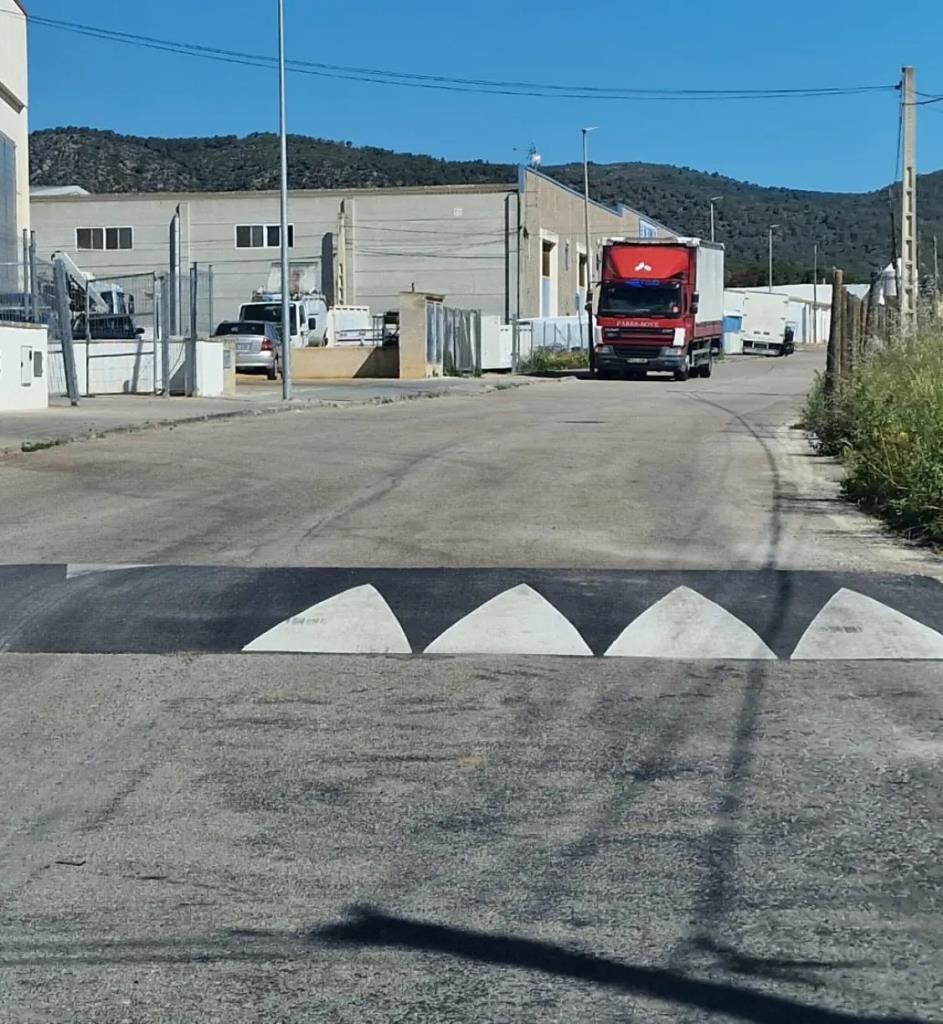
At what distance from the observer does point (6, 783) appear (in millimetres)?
6008

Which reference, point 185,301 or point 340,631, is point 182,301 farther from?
point 340,631

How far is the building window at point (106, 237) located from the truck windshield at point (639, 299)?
30662 mm

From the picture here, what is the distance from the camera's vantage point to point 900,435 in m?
13.0

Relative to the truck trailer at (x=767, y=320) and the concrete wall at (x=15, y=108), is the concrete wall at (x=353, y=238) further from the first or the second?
the concrete wall at (x=15, y=108)

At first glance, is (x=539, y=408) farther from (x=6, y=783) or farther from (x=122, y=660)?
(x=6, y=783)

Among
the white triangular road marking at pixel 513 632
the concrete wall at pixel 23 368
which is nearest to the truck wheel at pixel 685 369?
the concrete wall at pixel 23 368

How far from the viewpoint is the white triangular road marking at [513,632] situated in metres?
8.15

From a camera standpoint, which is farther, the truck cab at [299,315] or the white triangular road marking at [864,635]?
the truck cab at [299,315]

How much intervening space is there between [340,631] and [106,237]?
208 feet

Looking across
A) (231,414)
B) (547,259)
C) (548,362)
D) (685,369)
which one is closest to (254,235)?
(547,259)

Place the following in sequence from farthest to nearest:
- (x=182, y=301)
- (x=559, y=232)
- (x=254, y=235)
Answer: (x=559, y=232) → (x=254, y=235) → (x=182, y=301)

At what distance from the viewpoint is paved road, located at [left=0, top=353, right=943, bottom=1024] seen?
4262 millimetres

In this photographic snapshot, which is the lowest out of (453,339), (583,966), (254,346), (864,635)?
(583,966)

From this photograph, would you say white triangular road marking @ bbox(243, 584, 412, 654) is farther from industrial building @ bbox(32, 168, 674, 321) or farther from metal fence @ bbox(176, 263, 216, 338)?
industrial building @ bbox(32, 168, 674, 321)
